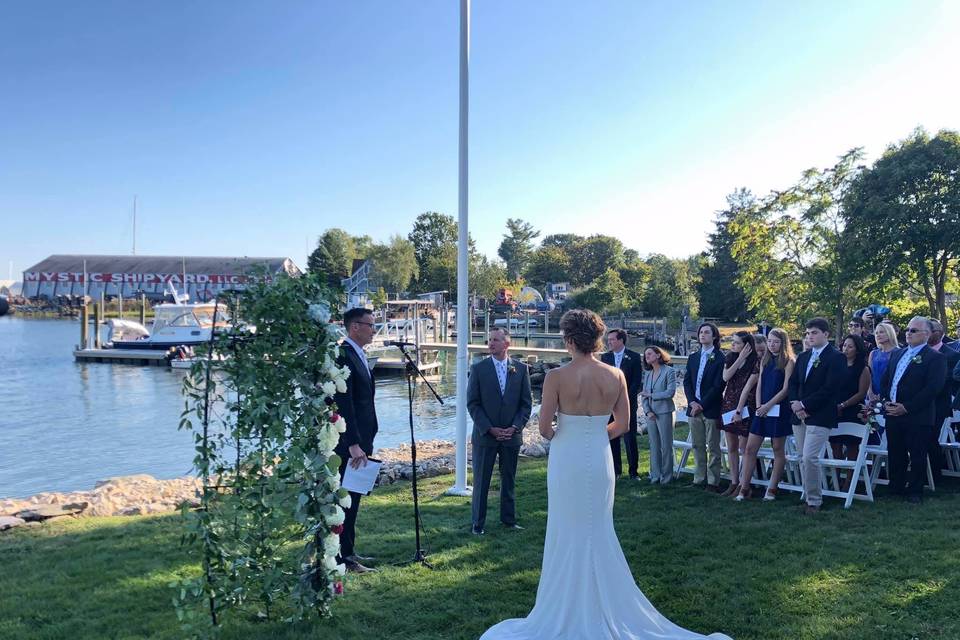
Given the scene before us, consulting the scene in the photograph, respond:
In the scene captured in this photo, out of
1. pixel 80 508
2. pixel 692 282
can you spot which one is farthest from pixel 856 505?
pixel 692 282

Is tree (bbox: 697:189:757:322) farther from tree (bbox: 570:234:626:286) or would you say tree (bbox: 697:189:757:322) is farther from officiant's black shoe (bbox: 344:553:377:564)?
officiant's black shoe (bbox: 344:553:377:564)

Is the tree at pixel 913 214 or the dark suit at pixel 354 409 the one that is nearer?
the dark suit at pixel 354 409

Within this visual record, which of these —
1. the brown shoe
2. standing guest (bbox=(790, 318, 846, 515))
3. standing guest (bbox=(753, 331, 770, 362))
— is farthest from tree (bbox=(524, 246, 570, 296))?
the brown shoe

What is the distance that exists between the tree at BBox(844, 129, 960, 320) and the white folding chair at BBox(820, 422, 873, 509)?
49.7ft

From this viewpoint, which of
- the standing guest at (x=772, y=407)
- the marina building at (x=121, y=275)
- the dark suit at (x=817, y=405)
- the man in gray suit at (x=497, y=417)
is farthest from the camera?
the marina building at (x=121, y=275)

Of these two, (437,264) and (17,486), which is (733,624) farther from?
(437,264)

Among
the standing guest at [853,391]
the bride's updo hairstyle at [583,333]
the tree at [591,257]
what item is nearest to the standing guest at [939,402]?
the standing guest at [853,391]

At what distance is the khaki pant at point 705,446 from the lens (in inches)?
336

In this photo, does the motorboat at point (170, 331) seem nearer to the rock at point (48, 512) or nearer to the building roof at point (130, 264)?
the rock at point (48, 512)

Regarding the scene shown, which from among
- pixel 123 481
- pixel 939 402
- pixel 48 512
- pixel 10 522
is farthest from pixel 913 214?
pixel 10 522

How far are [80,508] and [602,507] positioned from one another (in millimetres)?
8280

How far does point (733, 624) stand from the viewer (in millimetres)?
4637

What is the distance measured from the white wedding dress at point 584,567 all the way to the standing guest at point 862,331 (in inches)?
247

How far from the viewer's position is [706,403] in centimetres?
851
